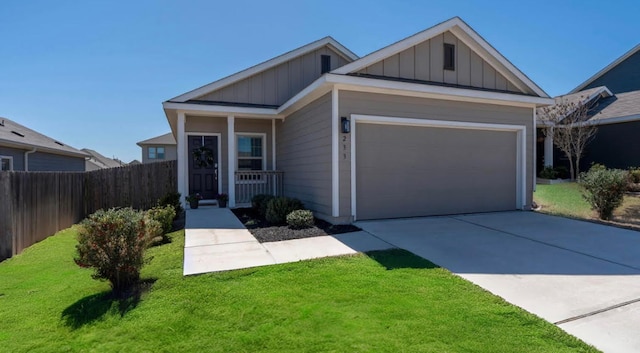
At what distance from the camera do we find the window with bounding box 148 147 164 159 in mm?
29844

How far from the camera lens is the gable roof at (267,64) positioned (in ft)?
A: 30.8

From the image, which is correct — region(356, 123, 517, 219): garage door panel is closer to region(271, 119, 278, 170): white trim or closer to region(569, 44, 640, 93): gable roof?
region(271, 119, 278, 170): white trim

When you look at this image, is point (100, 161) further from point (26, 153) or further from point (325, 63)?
point (325, 63)

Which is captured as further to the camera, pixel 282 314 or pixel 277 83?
pixel 277 83

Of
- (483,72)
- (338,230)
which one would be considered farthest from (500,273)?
(483,72)

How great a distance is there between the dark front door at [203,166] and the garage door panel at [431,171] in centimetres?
544

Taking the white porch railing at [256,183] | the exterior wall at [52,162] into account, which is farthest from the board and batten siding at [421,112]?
the exterior wall at [52,162]

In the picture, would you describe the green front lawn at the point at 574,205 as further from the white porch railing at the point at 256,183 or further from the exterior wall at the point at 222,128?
the exterior wall at the point at 222,128

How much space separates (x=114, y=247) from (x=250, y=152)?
7491mm

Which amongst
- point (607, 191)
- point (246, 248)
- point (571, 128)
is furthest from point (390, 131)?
point (571, 128)

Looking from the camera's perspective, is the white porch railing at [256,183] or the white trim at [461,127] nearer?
the white trim at [461,127]

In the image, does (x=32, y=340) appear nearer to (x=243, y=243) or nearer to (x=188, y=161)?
(x=243, y=243)

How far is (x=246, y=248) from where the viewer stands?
5246 millimetres

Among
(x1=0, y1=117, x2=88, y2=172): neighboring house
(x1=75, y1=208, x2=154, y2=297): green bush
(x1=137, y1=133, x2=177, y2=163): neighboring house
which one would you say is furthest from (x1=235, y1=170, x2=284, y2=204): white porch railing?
(x1=137, y1=133, x2=177, y2=163): neighboring house
